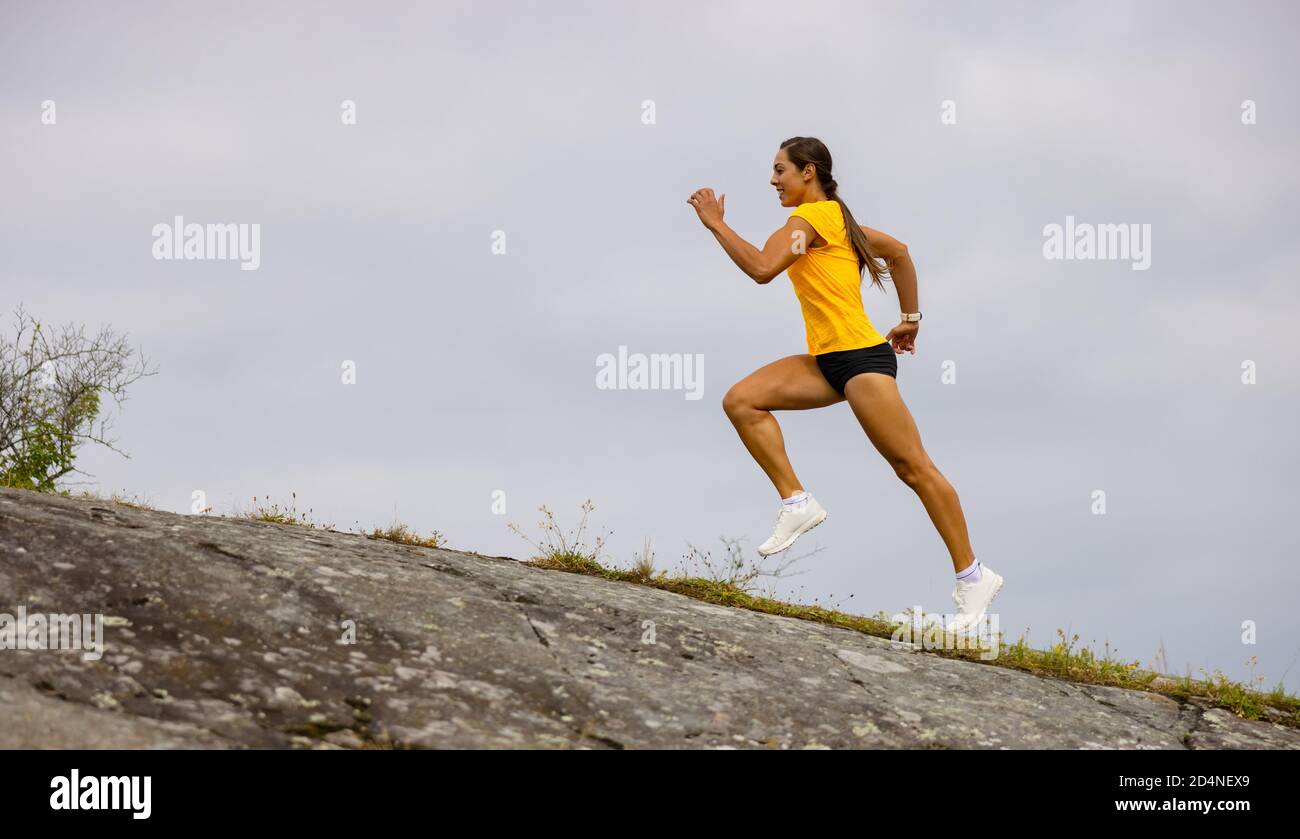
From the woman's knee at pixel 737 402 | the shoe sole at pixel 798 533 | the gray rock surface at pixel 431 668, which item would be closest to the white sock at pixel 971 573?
the gray rock surface at pixel 431 668

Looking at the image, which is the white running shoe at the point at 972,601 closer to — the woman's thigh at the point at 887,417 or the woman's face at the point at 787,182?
the woman's thigh at the point at 887,417

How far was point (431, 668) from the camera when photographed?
490 cm

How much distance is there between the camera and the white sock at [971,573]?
7.31 metres

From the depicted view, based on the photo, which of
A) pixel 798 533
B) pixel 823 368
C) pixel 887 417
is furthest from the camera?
pixel 798 533

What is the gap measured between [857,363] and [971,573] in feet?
5.24

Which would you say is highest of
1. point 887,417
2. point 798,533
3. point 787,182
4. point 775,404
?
point 787,182

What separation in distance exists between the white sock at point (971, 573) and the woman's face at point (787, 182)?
8.89 ft
